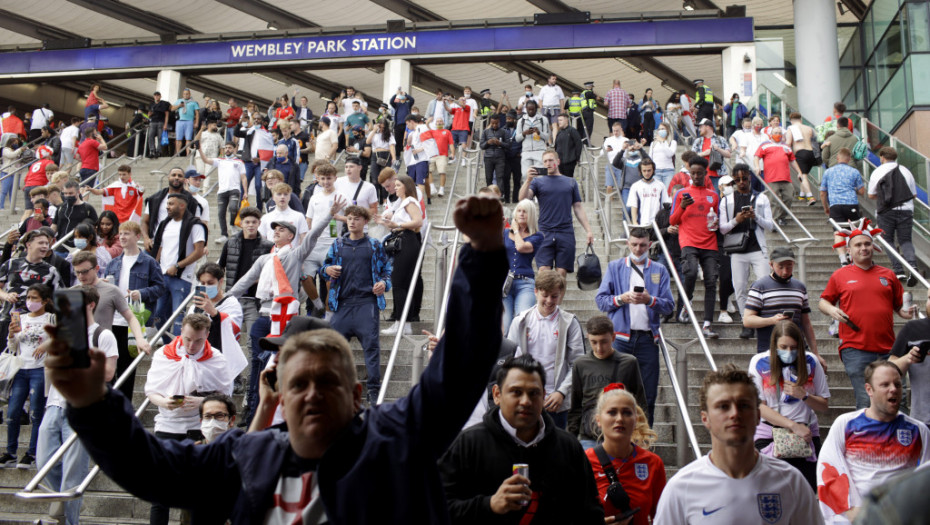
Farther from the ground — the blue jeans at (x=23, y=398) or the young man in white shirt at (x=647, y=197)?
the young man in white shirt at (x=647, y=197)

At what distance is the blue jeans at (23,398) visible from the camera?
22.9ft

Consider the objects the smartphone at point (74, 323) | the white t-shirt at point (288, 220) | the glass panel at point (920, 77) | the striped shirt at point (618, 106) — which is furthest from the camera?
the striped shirt at point (618, 106)

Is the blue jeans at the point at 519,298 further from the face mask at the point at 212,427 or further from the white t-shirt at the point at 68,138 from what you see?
the white t-shirt at the point at 68,138

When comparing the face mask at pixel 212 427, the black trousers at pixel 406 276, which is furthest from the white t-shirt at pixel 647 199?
the face mask at pixel 212 427

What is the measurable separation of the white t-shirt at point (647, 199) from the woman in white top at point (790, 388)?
4684 mm

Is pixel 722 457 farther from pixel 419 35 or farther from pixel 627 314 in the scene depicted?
pixel 419 35

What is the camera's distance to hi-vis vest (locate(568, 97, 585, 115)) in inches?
677

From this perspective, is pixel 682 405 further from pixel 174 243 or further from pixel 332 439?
pixel 174 243

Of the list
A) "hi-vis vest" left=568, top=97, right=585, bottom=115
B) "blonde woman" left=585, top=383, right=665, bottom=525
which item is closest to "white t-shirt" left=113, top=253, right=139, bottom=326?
"blonde woman" left=585, top=383, right=665, bottom=525

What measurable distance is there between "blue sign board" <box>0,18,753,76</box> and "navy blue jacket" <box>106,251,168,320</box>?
1614cm

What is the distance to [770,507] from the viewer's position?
125 inches

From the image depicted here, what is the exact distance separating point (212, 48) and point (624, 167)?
1665cm

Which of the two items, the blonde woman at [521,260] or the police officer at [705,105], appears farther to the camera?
the police officer at [705,105]

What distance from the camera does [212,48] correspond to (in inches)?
977
